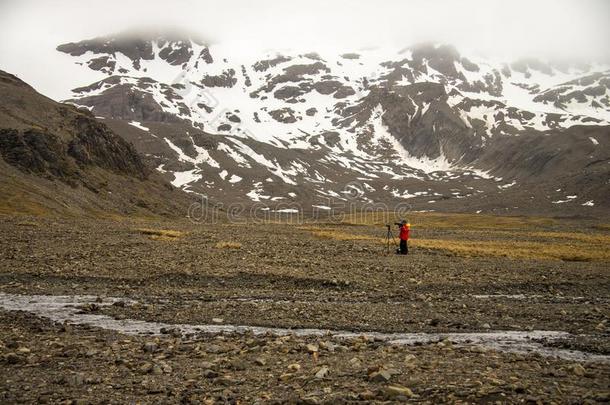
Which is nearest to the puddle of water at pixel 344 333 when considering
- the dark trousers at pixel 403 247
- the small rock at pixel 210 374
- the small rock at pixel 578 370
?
the small rock at pixel 578 370

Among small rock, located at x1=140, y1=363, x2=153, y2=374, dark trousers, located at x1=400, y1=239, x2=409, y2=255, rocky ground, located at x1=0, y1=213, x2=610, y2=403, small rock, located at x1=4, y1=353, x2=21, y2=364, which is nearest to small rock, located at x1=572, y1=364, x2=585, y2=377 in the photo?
rocky ground, located at x1=0, y1=213, x2=610, y2=403

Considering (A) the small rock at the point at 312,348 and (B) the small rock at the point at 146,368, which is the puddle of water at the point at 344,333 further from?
(B) the small rock at the point at 146,368

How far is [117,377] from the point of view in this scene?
13.0 meters

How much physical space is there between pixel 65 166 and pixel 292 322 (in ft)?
348

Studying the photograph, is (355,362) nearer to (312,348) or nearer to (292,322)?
(312,348)

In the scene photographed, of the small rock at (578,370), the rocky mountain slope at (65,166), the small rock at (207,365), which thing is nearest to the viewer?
the small rock at (578,370)

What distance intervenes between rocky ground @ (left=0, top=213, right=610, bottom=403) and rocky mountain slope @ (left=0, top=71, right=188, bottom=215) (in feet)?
162

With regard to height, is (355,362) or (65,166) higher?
(65,166)

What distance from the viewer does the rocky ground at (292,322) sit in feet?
39.6

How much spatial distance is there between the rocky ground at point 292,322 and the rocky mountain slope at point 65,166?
49441 millimetres

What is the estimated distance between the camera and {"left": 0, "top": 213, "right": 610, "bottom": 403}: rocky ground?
12.1 metres

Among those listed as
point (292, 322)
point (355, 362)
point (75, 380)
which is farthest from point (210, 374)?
point (292, 322)

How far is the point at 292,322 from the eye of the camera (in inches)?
819

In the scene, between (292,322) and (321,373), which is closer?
(321,373)
